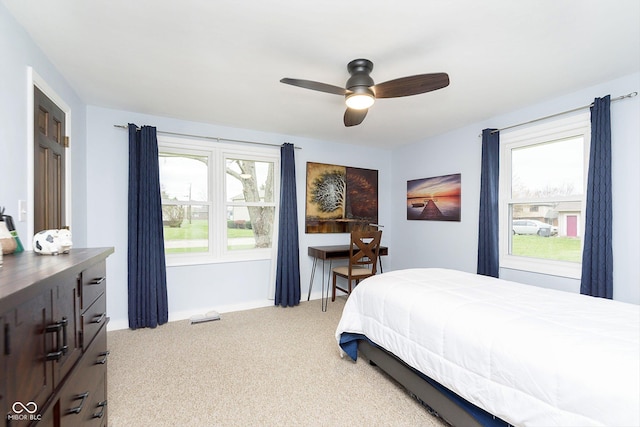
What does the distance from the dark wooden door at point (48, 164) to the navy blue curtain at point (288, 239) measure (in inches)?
84.7

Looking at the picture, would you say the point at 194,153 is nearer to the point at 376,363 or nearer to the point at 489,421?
the point at 376,363

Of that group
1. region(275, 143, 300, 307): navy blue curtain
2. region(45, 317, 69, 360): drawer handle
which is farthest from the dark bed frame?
region(45, 317, 69, 360): drawer handle

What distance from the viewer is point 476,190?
11.2 feet

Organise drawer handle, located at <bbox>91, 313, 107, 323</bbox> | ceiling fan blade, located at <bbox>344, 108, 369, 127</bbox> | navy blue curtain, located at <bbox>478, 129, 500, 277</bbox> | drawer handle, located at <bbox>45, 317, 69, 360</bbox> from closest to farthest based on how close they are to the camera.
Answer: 1. drawer handle, located at <bbox>45, 317, 69, 360</bbox>
2. drawer handle, located at <bbox>91, 313, 107, 323</bbox>
3. ceiling fan blade, located at <bbox>344, 108, 369, 127</bbox>
4. navy blue curtain, located at <bbox>478, 129, 500, 277</bbox>

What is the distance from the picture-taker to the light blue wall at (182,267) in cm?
299

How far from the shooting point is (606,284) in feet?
7.47

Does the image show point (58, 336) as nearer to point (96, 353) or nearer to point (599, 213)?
point (96, 353)

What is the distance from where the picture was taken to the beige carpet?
1.74 m

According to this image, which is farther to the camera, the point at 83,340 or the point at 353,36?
the point at 353,36

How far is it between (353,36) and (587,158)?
7.65 ft

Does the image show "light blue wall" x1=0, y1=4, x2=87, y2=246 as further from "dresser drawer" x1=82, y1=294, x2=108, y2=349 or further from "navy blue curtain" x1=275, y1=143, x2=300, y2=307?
"navy blue curtain" x1=275, y1=143, x2=300, y2=307

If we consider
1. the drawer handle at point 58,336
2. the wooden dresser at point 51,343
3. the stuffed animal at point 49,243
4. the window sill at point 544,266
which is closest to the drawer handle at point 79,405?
the wooden dresser at point 51,343

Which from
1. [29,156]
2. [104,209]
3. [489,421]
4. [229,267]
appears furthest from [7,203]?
[489,421]

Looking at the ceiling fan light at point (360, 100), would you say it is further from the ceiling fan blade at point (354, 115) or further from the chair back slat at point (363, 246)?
the chair back slat at point (363, 246)
